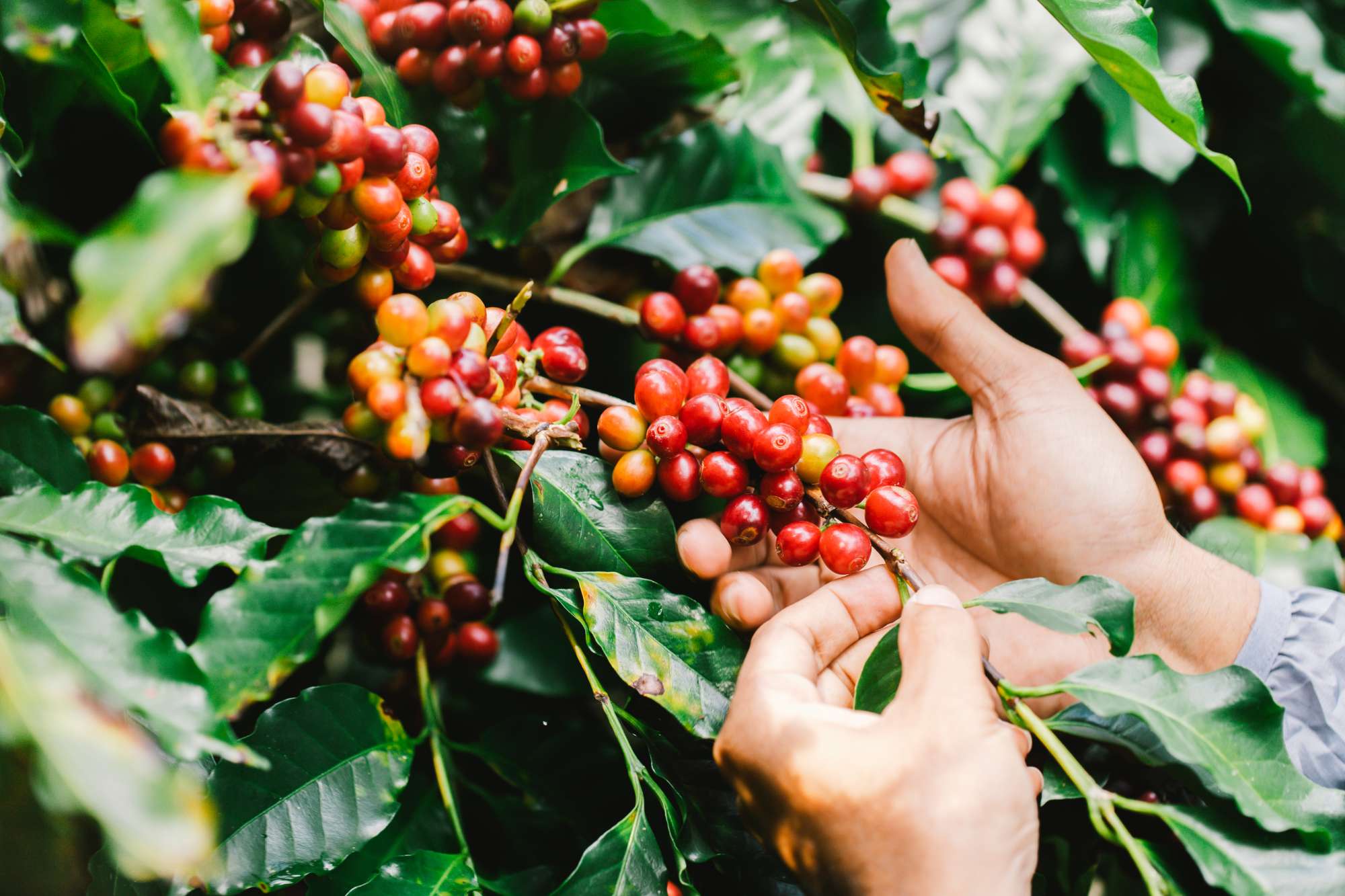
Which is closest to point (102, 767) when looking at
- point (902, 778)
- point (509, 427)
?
point (509, 427)

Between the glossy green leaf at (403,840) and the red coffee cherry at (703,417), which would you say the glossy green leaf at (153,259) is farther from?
the glossy green leaf at (403,840)

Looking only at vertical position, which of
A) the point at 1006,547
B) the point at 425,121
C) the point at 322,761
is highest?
the point at 425,121

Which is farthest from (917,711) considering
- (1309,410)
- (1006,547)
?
(1309,410)

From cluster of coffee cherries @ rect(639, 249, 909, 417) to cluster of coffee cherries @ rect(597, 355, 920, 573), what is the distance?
228 millimetres

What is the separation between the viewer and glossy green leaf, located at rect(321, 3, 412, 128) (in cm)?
88

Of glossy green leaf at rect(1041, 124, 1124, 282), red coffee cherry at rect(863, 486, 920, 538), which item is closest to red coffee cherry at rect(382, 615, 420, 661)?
red coffee cherry at rect(863, 486, 920, 538)

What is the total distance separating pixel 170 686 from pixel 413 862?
380 mm

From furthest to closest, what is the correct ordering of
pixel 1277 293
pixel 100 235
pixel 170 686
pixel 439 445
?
pixel 1277 293 < pixel 439 445 < pixel 170 686 < pixel 100 235

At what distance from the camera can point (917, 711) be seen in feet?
2.44

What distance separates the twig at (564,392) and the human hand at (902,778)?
14.5 inches

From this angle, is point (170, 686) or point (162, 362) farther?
point (162, 362)

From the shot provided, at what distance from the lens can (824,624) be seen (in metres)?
0.94

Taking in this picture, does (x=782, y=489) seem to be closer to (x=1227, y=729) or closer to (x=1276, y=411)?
(x=1227, y=729)

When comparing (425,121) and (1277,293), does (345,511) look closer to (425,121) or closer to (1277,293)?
(425,121)
